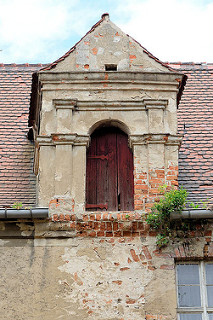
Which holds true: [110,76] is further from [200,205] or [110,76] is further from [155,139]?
[200,205]

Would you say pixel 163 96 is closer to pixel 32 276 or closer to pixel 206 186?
pixel 206 186

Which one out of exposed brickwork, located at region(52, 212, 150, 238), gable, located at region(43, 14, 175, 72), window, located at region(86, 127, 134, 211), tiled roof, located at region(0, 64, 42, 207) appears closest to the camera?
exposed brickwork, located at region(52, 212, 150, 238)

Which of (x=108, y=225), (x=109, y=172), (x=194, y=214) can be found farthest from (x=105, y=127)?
(x=194, y=214)

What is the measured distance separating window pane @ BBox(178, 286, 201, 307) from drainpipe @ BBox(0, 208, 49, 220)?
2.29 meters

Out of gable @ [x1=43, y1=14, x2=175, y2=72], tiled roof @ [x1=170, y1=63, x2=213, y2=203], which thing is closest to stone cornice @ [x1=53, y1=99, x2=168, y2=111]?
gable @ [x1=43, y1=14, x2=175, y2=72]

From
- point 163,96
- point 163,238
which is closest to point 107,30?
point 163,96

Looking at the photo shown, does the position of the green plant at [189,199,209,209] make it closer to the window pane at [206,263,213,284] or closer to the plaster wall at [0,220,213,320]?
the plaster wall at [0,220,213,320]

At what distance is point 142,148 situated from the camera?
10469 mm

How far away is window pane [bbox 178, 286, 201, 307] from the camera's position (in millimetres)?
9406

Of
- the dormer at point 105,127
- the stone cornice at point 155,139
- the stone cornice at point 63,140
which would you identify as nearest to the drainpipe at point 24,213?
the dormer at point 105,127

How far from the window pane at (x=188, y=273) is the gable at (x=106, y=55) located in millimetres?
3426

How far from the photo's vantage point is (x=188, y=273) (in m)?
9.66

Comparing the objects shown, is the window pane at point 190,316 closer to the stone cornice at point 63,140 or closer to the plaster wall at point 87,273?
the plaster wall at point 87,273

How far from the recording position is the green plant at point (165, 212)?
9625mm
